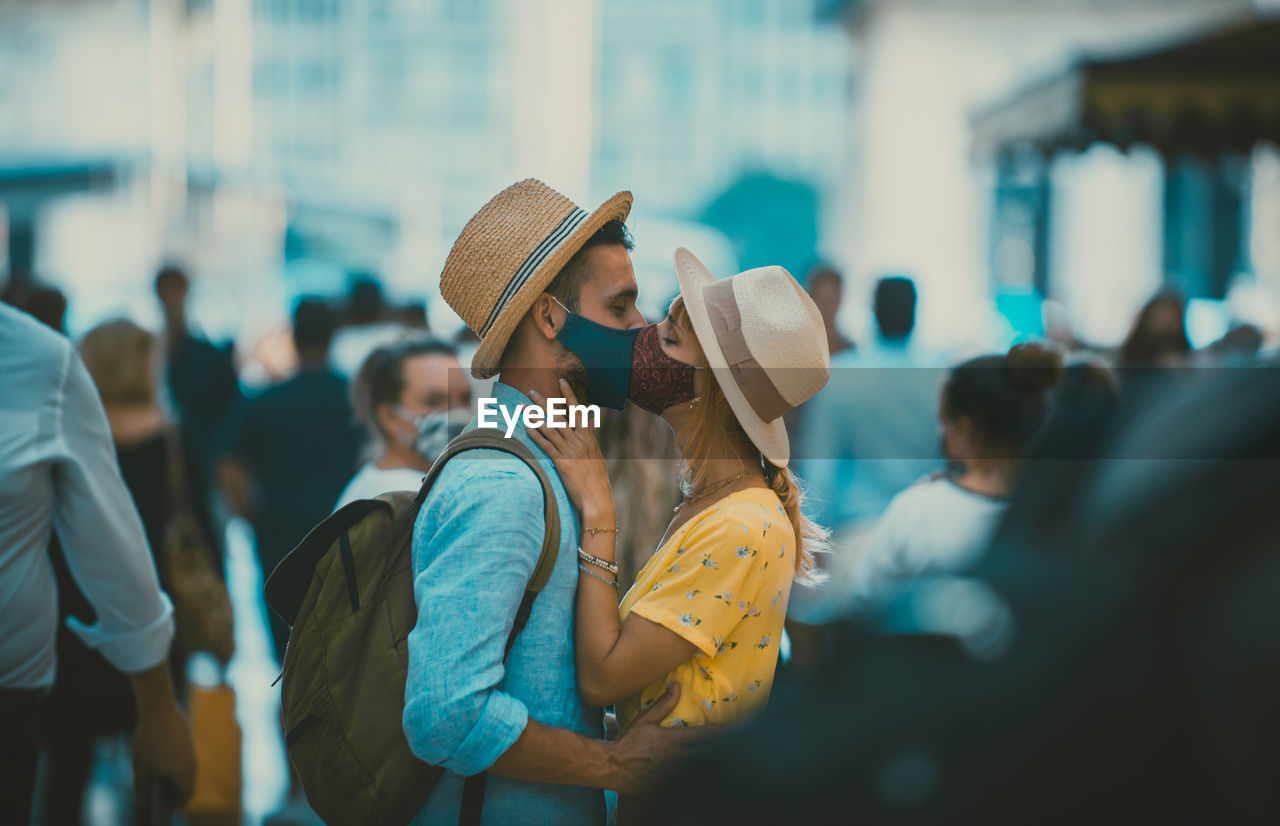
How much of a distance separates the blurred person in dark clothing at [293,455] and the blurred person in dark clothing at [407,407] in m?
0.98

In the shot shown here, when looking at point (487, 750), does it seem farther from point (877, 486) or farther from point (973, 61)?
point (973, 61)

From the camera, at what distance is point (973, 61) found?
2300cm

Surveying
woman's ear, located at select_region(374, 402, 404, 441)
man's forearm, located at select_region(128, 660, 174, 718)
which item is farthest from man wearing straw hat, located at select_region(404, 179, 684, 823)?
woman's ear, located at select_region(374, 402, 404, 441)

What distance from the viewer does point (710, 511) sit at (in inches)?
76.3

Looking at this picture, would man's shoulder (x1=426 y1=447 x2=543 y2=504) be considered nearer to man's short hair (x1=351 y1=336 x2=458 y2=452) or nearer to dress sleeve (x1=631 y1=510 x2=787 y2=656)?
dress sleeve (x1=631 y1=510 x2=787 y2=656)

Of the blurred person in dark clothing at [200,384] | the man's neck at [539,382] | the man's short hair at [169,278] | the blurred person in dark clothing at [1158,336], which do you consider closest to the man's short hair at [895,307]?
the blurred person in dark clothing at [1158,336]

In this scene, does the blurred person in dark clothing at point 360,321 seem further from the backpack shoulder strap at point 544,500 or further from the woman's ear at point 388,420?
the backpack shoulder strap at point 544,500

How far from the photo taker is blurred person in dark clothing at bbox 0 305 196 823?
7.83ft

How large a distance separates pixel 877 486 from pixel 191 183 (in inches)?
730

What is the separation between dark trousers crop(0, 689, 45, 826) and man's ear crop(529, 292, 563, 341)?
1.47 meters

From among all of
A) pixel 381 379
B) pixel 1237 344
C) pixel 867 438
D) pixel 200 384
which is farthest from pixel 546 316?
pixel 200 384

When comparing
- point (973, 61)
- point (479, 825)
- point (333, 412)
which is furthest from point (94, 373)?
point (973, 61)

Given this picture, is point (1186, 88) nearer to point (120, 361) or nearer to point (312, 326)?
point (312, 326)

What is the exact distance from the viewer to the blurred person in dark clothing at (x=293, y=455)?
16.1 feet
